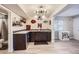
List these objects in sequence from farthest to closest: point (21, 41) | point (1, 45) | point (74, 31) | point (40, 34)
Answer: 1. point (74, 31)
2. point (40, 34)
3. point (1, 45)
4. point (21, 41)

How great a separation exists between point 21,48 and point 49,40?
257 centimetres

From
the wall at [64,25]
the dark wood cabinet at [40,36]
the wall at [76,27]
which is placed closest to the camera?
the dark wood cabinet at [40,36]

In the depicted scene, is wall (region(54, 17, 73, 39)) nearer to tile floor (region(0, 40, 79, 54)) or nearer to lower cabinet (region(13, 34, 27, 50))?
tile floor (region(0, 40, 79, 54))

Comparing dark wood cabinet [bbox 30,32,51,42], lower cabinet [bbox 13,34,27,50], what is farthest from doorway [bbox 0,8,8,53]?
dark wood cabinet [bbox 30,32,51,42]

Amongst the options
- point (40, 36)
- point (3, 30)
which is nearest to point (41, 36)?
point (40, 36)

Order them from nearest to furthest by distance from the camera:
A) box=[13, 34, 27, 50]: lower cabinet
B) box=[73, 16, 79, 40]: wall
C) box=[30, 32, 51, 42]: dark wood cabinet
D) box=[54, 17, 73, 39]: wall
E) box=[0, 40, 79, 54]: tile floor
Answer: box=[0, 40, 79, 54]: tile floor, box=[13, 34, 27, 50]: lower cabinet, box=[30, 32, 51, 42]: dark wood cabinet, box=[73, 16, 79, 40]: wall, box=[54, 17, 73, 39]: wall

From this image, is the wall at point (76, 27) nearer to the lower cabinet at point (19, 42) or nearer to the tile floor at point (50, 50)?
the tile floor at point (50, 50)

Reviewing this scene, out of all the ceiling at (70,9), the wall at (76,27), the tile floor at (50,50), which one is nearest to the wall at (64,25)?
the wall at (76,27)

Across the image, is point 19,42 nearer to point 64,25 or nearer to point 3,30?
point 3,30

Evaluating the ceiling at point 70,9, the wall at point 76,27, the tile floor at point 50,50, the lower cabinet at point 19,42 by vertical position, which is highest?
the ceiling at point 70,9
